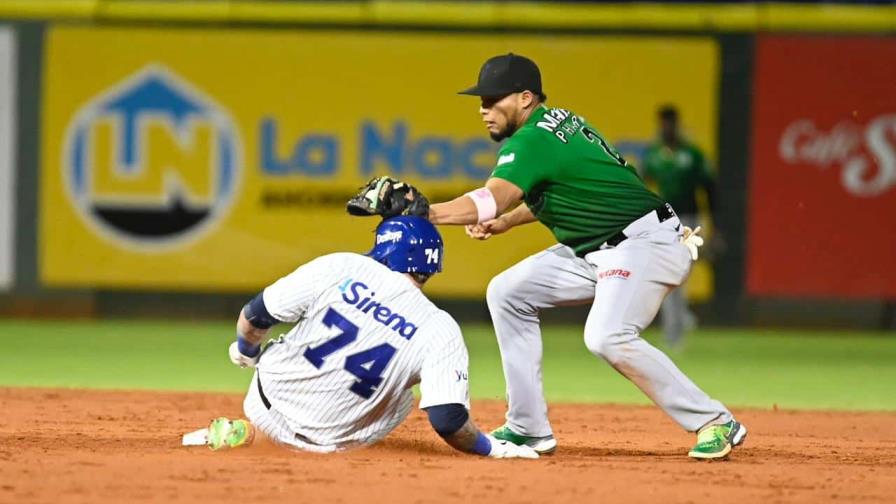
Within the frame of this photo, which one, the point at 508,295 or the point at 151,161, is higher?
the point at 508,295

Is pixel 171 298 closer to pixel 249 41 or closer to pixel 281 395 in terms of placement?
pixel 249 41

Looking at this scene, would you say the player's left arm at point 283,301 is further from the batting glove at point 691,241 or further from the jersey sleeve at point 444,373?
the batting glove at point 691,241

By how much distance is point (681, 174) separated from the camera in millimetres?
13156

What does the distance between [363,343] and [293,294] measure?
35 centimetres

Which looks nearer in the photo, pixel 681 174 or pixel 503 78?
pixel 503 78

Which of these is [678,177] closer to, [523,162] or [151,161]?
[151,161]

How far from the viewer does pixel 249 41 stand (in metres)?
15.4

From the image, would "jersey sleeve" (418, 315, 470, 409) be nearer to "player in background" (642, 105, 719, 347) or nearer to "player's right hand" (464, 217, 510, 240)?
"player's right hand" (464, 217, 510, 240)

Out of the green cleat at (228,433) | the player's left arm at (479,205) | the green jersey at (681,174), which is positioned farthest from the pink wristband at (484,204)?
the green jersey at (681,174)

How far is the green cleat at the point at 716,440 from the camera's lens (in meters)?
6.71

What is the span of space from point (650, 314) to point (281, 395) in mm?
1728

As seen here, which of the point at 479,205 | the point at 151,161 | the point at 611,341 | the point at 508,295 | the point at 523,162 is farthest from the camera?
the point at 151,161

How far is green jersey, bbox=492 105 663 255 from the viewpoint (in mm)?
6656

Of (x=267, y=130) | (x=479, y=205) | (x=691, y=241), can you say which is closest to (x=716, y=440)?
(x=691, y=241)
